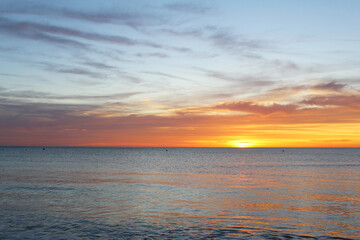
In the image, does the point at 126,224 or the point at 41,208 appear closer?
the point at 126,224

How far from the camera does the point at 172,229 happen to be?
20.1 meters

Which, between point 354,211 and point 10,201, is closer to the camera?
point 354,211

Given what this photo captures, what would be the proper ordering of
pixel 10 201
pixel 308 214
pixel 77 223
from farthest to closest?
pixel 10 201
pixel 308 214
pixel 77 223

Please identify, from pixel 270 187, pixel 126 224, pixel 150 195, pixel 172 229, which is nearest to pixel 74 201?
pixel 150 195

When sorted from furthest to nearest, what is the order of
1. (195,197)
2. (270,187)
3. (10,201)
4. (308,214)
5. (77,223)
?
(270,187)
(195,197)
(10,201)
(308,214)
(77,223)

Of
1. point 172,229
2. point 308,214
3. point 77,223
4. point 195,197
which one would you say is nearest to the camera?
point 172,229

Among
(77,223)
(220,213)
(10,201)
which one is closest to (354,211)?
(220,213)

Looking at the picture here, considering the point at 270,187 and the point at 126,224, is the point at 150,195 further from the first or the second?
the point at 270,187

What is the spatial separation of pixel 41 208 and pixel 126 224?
854 centimetres

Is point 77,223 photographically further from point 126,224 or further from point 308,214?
point 308,214

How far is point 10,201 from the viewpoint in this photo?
28234mm

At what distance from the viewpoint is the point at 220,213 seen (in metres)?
24.6

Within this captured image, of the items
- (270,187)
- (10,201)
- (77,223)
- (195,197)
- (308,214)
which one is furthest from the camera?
(270,187)

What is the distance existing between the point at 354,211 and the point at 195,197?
13.3 meters
